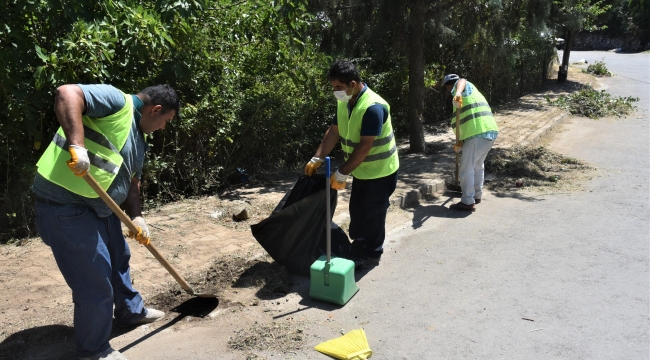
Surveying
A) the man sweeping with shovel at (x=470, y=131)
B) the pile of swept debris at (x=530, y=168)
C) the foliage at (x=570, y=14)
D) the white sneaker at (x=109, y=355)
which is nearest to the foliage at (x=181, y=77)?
the man sweeping with shovel at (x=470, y=131)

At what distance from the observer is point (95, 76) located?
5.37 m

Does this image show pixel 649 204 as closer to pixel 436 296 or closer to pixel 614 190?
pixel 614 190

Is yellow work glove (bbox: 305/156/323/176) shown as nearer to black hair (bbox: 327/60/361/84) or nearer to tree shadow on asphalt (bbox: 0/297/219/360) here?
black hair (bbox: 327/60/361/84)

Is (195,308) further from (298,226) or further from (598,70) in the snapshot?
(598,70)

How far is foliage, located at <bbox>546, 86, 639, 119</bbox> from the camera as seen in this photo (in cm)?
1377

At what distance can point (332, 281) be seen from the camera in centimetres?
444

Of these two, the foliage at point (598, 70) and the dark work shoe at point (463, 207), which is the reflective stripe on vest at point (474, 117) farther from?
the foliage at point (598, 70)

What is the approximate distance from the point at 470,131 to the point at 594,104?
9048mm

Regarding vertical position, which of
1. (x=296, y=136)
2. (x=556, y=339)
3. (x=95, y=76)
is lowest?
(x=556, y=339)

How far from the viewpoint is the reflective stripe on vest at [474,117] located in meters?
6.73

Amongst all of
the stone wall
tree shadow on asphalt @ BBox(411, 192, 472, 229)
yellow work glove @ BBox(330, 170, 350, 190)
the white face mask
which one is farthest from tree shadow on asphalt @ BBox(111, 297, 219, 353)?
the stone wall

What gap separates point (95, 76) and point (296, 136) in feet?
11.5

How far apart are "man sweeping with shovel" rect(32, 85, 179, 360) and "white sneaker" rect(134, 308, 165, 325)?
21.8 inches

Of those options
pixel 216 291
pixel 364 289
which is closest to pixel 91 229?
pixel 216 291
